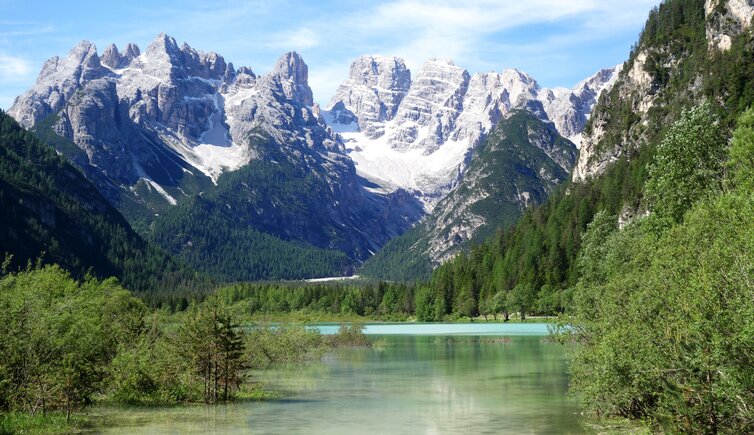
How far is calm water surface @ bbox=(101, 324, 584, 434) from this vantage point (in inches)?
1795

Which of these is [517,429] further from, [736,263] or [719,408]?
[736,263]

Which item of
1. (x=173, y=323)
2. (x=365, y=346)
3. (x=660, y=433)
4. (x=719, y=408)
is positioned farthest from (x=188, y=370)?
(x=365, y=346)

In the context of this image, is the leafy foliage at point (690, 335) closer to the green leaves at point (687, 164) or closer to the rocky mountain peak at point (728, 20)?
the green leaves at point (687, 164)

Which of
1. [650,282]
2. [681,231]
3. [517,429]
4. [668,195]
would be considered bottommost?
[517,429]

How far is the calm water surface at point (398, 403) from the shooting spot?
4559 cm

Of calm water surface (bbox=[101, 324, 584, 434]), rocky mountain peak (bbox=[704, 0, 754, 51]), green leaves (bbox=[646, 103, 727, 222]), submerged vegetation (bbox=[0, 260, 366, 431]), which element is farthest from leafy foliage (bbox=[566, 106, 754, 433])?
rocky mountain peak (bbox=[704, 0, 754, 51])

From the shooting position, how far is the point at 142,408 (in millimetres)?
53781

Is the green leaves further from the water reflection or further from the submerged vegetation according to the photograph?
the submerged vegetation

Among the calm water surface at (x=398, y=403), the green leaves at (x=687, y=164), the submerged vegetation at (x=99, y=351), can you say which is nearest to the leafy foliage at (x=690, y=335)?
the calm water surface at (x=398, y=403)

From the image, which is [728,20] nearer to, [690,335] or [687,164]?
[687,164]

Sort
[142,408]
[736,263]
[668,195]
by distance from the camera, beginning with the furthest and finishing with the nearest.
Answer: [668,195] → [142,408] → [736,263]

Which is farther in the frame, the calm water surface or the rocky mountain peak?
the rocky mountain peak

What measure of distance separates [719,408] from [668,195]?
34.7m

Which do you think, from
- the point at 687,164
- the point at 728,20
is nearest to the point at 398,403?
the point at 687,164
